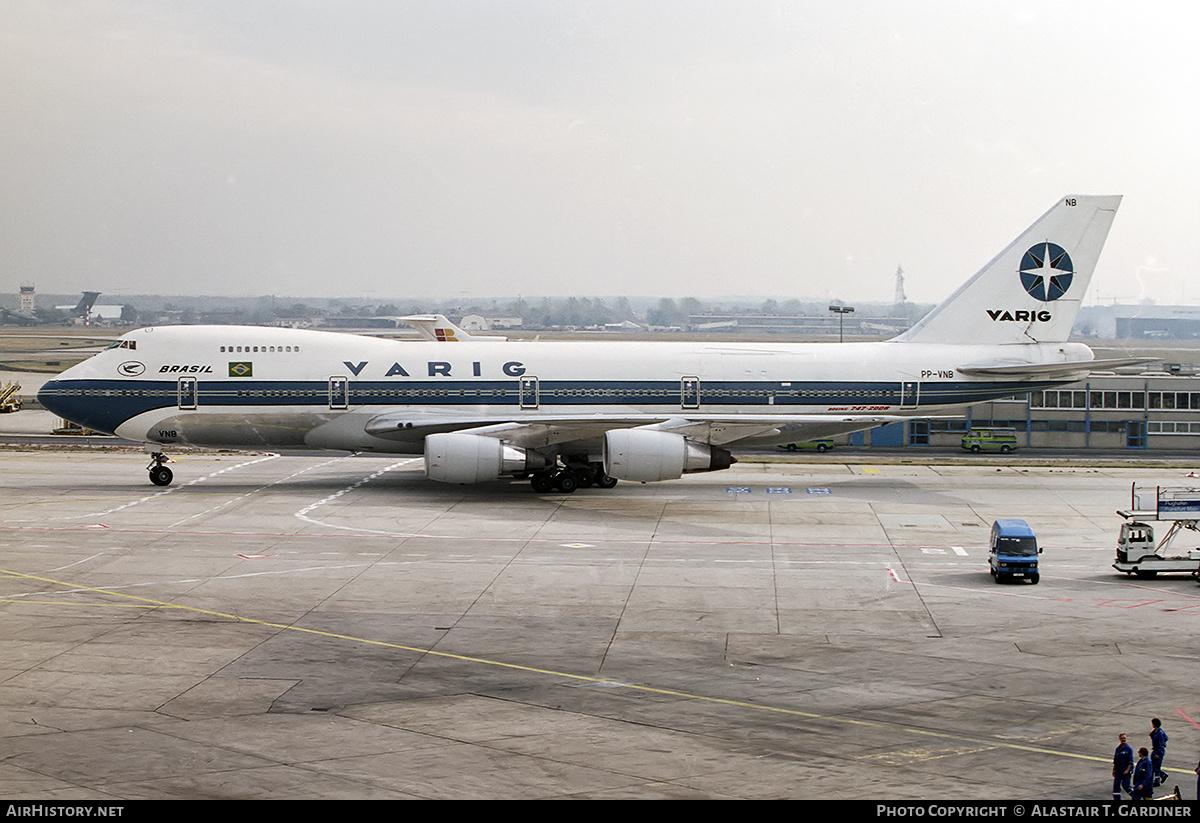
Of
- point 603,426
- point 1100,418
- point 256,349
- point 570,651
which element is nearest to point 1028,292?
point 603,426

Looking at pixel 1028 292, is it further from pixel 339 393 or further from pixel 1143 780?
pixel 1143 780

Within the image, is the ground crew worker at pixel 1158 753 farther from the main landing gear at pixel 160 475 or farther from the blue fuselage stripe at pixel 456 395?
the main landing gear at pixel 160 475

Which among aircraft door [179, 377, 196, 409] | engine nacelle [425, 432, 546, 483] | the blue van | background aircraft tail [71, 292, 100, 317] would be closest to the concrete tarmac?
the blue van

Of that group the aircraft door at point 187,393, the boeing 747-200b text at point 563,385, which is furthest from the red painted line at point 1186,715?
the aircraft door at point 187,393

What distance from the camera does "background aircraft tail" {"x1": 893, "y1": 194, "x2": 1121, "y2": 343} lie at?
44.9 m

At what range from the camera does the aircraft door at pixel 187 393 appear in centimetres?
4191

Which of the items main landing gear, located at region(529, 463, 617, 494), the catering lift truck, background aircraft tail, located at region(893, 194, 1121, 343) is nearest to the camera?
the catering lift truck

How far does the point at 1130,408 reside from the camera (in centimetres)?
6569

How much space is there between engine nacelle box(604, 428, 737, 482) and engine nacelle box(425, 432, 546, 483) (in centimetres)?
383

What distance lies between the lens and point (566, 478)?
4234cm

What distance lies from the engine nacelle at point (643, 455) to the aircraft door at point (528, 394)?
4388 mm

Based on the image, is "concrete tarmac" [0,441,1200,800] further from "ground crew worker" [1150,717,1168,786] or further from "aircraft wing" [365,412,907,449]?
"aircraft wing" [365,412,907,449]

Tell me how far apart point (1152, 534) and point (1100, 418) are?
126ft
